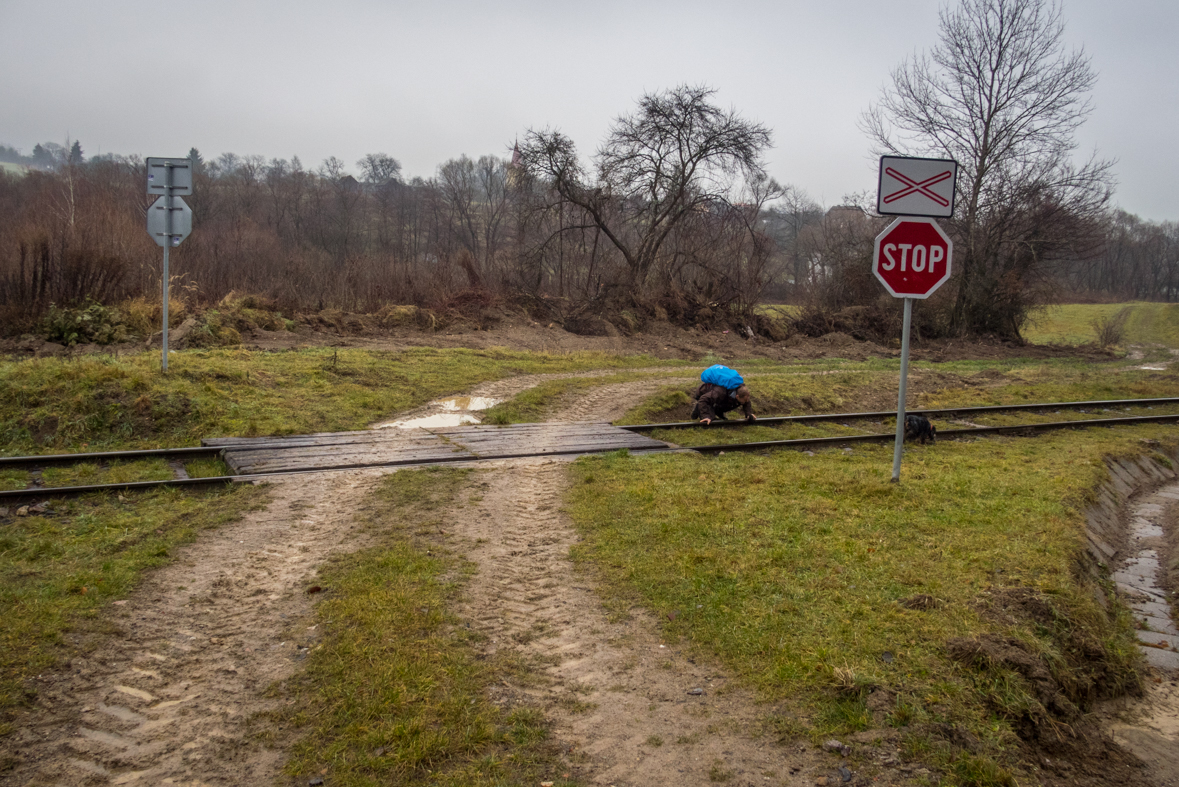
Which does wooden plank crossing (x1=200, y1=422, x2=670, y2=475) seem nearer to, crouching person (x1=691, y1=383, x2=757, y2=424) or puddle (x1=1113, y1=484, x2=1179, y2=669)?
crouching person (x1=691, y1=383, x2=757, y2=424)

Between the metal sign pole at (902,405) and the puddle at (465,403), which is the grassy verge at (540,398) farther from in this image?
the metal sign pole at (902,405)

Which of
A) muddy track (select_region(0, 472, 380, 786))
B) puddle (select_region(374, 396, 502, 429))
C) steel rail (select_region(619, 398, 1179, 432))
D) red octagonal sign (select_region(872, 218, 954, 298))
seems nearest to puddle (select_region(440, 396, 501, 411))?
puddle (select_region(374, 396, 502, 429))

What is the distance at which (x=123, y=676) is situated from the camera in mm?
4121

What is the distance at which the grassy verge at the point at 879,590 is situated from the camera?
13.0ft

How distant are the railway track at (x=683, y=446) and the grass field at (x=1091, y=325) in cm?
2115

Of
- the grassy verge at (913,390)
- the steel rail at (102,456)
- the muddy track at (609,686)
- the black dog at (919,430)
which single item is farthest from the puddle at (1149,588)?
the steel rail at (102,456)

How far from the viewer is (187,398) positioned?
11141 mm

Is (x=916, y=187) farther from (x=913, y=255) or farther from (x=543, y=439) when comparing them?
(x=543, y=439)

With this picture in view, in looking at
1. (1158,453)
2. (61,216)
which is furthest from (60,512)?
(61,216)

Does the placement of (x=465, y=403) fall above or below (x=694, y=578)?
above

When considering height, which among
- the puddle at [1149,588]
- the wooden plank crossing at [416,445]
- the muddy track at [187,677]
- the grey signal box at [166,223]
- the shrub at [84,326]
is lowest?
the puddle at [1149,588]

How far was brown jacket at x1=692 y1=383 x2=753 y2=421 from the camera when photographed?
12.9 m

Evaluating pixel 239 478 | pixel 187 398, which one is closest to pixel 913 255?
pixel 239 478

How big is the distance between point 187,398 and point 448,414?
13.1ft
